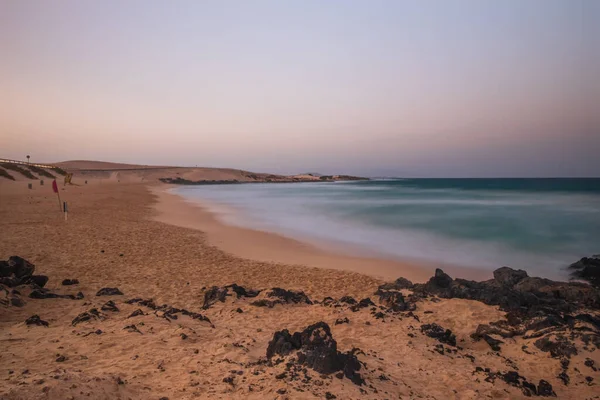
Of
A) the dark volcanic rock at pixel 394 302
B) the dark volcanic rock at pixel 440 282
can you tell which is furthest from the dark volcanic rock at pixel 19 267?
the dark volcanic rock at pixel 440 282

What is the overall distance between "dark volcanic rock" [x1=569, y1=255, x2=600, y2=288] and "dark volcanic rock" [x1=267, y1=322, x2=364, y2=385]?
37.0 ft

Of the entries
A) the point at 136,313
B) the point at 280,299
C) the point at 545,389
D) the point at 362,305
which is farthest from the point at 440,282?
the point at 136,313

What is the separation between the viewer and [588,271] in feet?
41.6

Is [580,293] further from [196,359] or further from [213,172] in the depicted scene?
[213,172]

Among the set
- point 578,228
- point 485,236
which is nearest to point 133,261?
point 485,236

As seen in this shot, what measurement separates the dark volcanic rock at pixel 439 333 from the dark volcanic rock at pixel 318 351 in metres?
2.06

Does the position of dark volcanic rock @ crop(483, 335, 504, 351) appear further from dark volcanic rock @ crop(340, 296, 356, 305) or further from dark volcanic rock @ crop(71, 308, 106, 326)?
dark volcanic rock @ crop(71, 308, 106, 326)

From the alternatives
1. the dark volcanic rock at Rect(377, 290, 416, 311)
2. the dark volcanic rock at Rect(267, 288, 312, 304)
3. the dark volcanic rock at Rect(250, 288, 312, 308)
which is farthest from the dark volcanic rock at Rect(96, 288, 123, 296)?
the dark volcanic rock at Rect(377, 290, 416, 311)

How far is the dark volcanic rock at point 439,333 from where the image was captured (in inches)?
245

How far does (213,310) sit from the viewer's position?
746 centimetres

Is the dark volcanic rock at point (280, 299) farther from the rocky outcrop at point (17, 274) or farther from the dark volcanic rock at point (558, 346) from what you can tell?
the rocky outcrop at point (17, 274)

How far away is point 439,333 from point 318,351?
274 centimetres

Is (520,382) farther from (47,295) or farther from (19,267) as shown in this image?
(19,267)

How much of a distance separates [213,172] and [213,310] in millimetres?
142368
